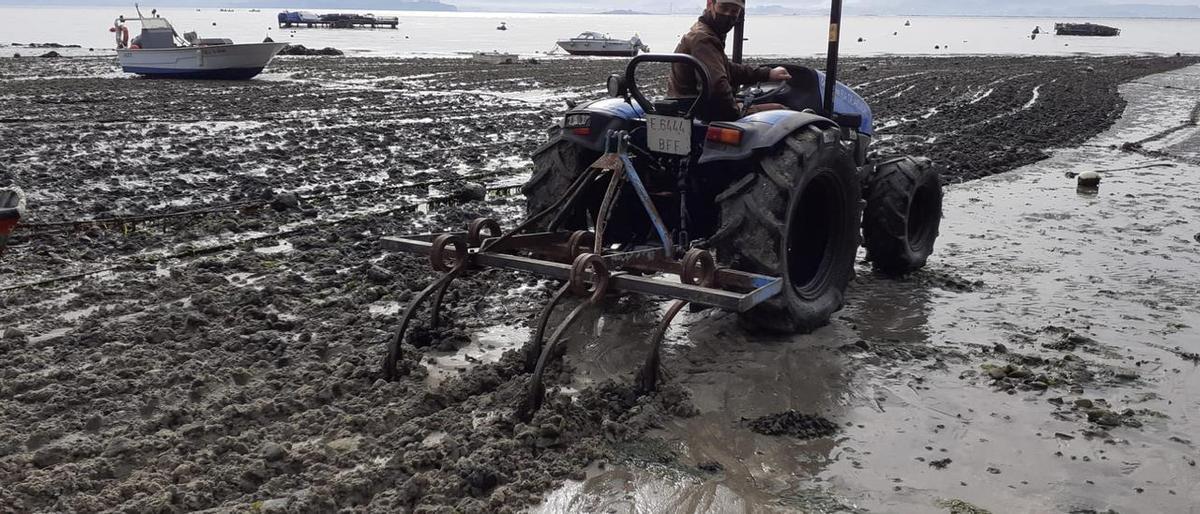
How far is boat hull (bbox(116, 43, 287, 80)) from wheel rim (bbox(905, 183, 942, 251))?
60.3 feet

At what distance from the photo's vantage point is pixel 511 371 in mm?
4543

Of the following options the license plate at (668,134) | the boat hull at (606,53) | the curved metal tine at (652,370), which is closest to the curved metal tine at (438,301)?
the curved metal tine at (652,370)

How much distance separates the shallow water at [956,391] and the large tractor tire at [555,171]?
760 millimetres

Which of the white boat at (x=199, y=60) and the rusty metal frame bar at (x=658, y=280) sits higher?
the white boat at (x=199, y=60)

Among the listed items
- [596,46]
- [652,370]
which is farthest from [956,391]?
[596,46]

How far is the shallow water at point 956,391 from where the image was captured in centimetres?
359

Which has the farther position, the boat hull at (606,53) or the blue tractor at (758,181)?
the boat hull at (606,53)

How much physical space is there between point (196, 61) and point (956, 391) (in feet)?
67.9

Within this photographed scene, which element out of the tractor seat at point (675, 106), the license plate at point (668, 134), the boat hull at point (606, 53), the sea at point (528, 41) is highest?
the sea at point (528, 41)

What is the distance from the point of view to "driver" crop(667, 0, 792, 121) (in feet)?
15.7

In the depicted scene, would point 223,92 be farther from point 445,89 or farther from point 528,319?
point 528,319

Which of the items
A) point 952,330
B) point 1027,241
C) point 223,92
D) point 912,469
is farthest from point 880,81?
point 912,469

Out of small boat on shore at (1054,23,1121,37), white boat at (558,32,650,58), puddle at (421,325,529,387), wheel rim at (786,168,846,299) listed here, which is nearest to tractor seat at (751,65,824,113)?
wheel rim at (786,168,846,299)

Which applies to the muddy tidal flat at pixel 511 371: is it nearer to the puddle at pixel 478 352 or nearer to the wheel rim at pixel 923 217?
the puddle at pixel 478 352
